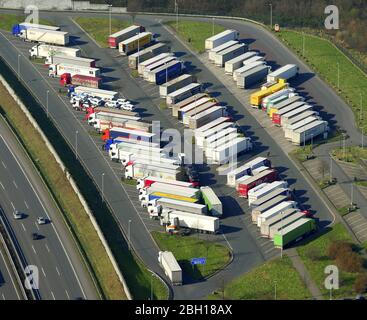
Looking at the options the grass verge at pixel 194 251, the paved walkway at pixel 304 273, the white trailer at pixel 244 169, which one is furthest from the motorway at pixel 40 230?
the paved walkway at pixel 304 273

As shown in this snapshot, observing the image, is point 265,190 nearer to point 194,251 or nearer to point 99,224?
point 194,251

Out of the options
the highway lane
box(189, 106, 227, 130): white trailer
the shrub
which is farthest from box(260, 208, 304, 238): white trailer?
the highway lane

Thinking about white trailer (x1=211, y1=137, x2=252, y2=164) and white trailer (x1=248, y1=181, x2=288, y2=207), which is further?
white trailer (x1=211, y1=137, x2=252, y2=164)

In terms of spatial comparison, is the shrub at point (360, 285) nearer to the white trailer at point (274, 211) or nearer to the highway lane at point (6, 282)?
the white trailer at point (274, 211)

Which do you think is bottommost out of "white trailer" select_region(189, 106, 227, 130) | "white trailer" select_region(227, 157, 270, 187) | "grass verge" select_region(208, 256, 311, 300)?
"grass verge" select_region(208, 256, 311, 300)

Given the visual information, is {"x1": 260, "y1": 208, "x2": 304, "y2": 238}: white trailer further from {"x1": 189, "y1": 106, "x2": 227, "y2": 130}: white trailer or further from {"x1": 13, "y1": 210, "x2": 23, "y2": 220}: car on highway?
{"x1": 13, "y1": 210, "x2": 23, "y2": 220}: car on highway
